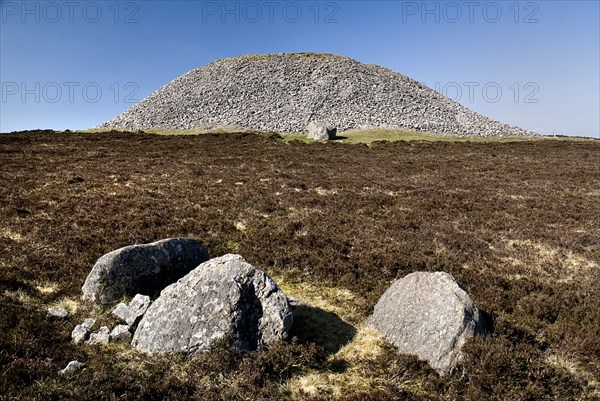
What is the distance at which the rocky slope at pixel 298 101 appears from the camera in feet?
239

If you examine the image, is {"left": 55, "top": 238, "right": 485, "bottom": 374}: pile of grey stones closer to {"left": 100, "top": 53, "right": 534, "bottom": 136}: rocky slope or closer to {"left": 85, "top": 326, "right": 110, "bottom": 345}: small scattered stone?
{"left": 85, "top": 326, "right": 110, "bottom": 345}: small scattered stone

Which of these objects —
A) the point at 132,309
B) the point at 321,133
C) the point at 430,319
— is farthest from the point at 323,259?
the point at 321,133

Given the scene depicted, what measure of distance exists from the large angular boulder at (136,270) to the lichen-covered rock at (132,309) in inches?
23.1

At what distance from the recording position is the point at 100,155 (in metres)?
37.6

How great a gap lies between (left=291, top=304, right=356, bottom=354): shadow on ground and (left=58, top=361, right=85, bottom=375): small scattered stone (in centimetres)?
416

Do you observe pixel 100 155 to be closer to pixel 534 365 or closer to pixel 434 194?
pixel 434 194

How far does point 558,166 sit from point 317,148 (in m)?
25.1

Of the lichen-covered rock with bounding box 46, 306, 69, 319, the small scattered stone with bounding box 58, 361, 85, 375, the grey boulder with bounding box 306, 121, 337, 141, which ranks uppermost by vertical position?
the grey boulder with bounding box 306, 121, 337, 141

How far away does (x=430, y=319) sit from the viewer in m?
7.95

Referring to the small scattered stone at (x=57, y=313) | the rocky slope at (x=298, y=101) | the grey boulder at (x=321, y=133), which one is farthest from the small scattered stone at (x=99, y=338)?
the rocky slope at (x=298, y=101)

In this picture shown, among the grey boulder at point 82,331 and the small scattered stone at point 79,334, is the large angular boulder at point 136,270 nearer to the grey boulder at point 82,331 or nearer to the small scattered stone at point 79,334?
the grey boulder at point 82,331

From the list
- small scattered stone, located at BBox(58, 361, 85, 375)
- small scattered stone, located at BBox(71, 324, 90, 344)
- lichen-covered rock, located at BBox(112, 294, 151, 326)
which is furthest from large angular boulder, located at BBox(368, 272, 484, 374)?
small scattered stone, located at BBox(71, 324, 90, 344)

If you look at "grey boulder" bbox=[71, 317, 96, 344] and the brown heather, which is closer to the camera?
the brown heather

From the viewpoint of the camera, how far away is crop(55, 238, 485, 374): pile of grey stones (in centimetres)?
754
